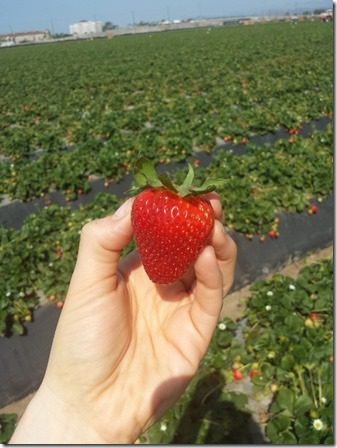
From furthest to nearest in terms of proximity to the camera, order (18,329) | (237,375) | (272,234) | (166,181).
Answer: (272,234) → (18,329) → (237,375) → (166,181)

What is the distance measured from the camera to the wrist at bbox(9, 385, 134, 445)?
2.02 metres

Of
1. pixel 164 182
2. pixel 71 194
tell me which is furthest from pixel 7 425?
pixel 71 194

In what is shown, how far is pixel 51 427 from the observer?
2.03 metres

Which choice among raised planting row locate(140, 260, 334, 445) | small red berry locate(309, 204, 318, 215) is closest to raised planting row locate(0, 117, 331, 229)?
small red berry locate(309, 204, 318, 215)

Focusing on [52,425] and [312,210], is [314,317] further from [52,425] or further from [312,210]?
[52,425]

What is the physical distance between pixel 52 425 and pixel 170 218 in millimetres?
1156

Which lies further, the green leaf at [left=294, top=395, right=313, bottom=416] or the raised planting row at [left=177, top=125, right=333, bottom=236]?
the raised planting row at [left=177, top=125, right=333, bottom=236]

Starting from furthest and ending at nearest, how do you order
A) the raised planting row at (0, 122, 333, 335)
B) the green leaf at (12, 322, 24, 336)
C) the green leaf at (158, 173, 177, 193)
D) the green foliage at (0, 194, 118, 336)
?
the raised planting row at (0, 122, 333, 335) → the green foliage at (0, 194, 118, 336) → the green leaf at (12, 322, 24, 336) → the green leaf at (158, 173, 177, 193)

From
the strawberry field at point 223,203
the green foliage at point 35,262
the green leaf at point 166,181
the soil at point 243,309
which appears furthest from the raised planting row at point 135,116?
the green leaf at point 166,181

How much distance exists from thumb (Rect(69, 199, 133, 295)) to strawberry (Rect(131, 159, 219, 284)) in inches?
2.8

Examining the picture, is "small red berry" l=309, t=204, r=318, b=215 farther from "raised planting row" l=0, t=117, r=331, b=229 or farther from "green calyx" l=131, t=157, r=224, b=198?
"green calyx" l=131, t=157, r=224, b=198

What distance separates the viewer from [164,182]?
1788 mm

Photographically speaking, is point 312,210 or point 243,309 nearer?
point 243,309

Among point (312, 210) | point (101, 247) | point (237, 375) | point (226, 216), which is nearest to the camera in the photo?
point (101, 247)
